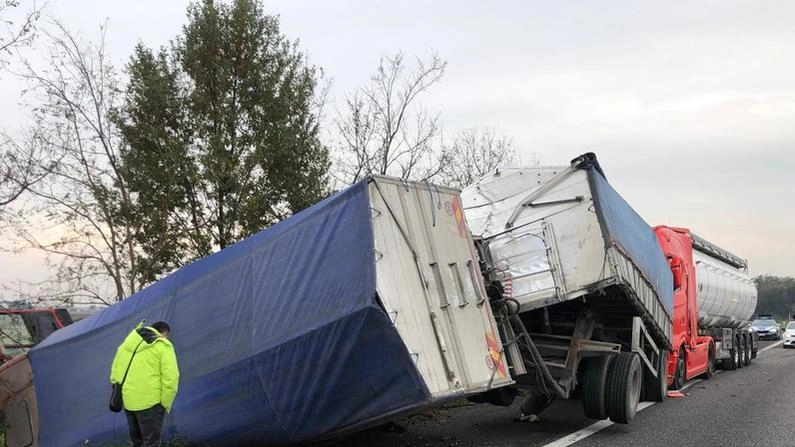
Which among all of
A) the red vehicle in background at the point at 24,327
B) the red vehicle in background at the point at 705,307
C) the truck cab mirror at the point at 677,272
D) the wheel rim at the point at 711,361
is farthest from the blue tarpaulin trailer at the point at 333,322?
the wheel rim at the point at 711,361

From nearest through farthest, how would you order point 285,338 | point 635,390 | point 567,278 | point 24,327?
point 285,338 → point 567,278 → point 635,390 → point 24,327

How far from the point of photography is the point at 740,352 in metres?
19.1

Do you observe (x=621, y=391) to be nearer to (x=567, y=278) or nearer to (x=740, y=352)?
(x=567, y=278)

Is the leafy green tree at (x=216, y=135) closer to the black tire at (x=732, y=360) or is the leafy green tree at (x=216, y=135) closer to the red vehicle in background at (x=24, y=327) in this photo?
the red vehicle in background at (x=24, y=327)

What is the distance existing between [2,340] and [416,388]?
753cm

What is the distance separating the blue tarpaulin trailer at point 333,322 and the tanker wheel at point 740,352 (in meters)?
14.9

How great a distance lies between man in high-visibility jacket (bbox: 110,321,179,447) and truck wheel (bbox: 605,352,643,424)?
5.29 m

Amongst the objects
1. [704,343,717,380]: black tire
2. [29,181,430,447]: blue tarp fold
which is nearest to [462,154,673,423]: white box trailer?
[29,181,430,447]: blue tarp fold

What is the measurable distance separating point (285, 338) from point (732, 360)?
16257 millimetres

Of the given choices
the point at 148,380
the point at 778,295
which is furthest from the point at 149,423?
the point at 778,295

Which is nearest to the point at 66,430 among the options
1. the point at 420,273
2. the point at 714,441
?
the point at 420,273

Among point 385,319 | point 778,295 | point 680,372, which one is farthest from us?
point 778,295

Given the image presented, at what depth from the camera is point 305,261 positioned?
597 centimetres

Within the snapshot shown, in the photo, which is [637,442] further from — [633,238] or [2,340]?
[2,340]
